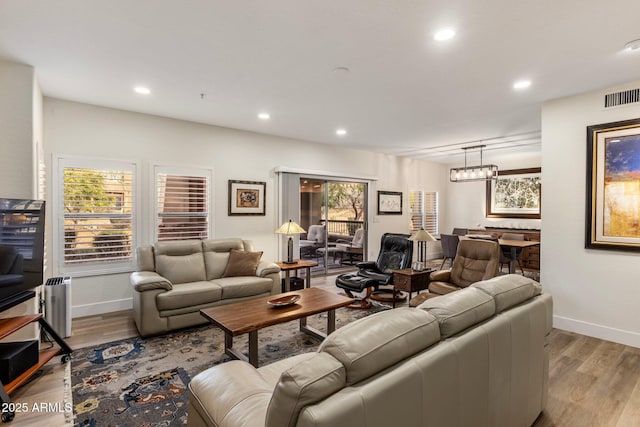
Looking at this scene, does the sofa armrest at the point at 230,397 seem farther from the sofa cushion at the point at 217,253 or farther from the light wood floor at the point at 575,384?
the sofa cushion at the point at 217,253

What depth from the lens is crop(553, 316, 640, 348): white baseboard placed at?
10.9 ft

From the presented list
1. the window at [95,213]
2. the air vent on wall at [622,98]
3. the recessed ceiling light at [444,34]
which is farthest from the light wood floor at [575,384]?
the recessed ceiling light at [444,34]

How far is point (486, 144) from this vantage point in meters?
6.43

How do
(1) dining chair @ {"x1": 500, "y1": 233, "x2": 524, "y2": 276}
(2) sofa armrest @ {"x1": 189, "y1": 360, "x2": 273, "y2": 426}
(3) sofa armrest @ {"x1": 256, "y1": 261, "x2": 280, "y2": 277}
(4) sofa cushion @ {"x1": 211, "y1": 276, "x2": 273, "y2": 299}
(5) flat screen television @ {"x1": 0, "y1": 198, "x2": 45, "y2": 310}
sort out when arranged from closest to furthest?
(2) sofa armrest @ {"x1": 189, "y1": 360, "x2": 273, "y2": 426} → (5) flat screen television @ {"x1": 0, "y1": 198, "x2": 45, "y2": 310} → (4) sofa cushion @ {"x1": 211, "y1": 276, "x2": 273, "y2": 299} → (3) sofa armrest @ {"x1": 256, "y1": 261, "x2": 280, "y2": 277} → (1) dining chair @ {"x1": 500, "y1": 233, "x2": 524, "y2": 276}

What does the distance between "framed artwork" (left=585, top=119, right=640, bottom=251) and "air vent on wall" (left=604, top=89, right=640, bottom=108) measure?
0.20 metres

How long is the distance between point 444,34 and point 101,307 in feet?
16.1

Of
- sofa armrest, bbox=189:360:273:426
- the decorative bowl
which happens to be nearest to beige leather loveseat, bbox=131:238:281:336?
the decorative bowl

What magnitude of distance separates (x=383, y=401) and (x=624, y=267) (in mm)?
3784

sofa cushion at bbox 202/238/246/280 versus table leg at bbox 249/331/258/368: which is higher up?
sofa cushion at bbox 202/238/246/280

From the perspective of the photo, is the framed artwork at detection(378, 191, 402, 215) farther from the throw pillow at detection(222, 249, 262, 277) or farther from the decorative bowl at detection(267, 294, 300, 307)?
the decorative bowl at detection(267, 294, 300, 307)

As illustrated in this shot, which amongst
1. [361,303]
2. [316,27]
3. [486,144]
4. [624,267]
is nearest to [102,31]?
[316,27]

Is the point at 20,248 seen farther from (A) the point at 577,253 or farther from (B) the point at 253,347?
(A) the point at 577,253

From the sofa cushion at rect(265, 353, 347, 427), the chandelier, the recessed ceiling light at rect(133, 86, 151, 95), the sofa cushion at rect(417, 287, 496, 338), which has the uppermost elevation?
the recessed ceiling light at rect(133, 86, 151, 95)

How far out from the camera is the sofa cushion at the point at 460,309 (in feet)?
4.81
